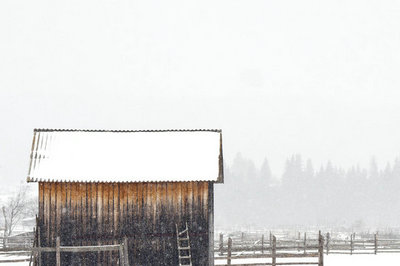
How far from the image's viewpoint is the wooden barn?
67.6ft

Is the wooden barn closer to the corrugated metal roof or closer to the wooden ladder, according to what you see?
the corrugated metal roof

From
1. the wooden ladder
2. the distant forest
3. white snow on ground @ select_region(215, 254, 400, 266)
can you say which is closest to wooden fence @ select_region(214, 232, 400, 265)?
white snow on ground @ select_region(215, 254, 400, 266)

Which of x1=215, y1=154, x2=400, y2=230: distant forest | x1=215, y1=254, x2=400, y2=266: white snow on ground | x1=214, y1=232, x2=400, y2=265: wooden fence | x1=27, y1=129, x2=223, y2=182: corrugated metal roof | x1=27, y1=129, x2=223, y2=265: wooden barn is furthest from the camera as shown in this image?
x1=215, y1=154, x2=400, y2=230: distant forest

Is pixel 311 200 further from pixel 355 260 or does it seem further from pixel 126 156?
pixel 126 156

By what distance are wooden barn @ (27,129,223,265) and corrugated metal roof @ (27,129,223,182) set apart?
4 centimetres

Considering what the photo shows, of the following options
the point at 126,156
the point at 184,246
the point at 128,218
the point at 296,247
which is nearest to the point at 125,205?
the point at 128,218

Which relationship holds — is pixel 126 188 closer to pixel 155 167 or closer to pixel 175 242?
pixel 155 167

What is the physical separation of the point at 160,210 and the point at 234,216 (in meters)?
96.2

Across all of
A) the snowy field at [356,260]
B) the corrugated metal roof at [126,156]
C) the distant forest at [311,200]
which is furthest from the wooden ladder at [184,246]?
the distant forest at [311,200]

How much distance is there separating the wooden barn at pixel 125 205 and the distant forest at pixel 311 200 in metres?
87.9

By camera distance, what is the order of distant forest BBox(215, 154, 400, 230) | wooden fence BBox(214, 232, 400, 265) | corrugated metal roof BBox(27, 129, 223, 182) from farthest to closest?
distant forest BBox(215, 154, 400, 230), wooden fence BBox(214, 232, 400, 265), corrugated metal roof BBox(27, 129, 223, 182)

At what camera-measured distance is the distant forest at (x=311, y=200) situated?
110419 millimetres

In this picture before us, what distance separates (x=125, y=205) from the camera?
2091 centimetres

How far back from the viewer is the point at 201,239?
2120 cm
